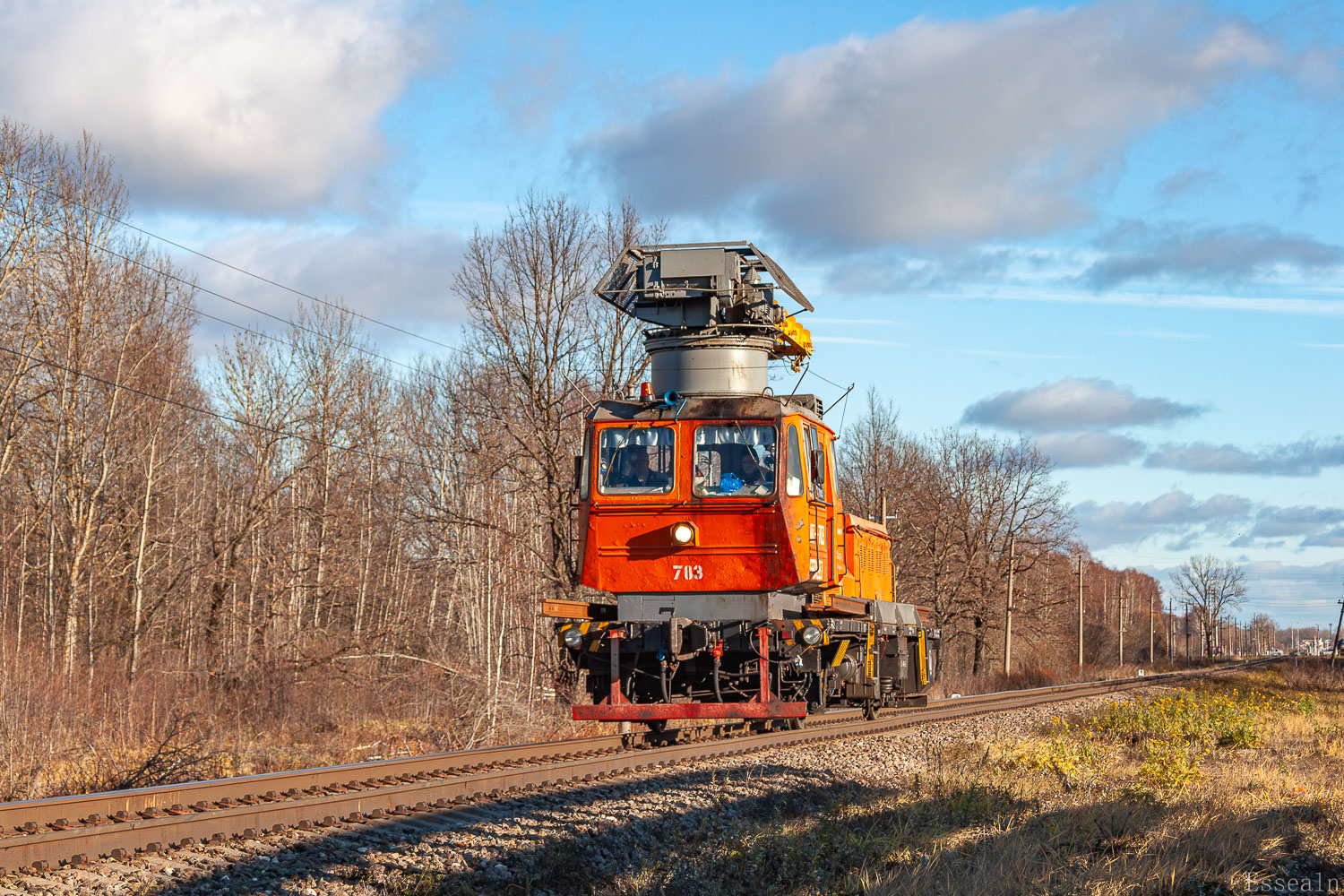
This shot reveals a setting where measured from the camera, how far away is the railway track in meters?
6.73

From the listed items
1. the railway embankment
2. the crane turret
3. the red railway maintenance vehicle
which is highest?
the crane turret

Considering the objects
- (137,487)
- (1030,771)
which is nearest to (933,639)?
(1030,771)

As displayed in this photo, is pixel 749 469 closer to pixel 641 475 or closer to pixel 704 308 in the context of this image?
pixel 641 475

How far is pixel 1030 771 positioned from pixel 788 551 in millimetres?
3342

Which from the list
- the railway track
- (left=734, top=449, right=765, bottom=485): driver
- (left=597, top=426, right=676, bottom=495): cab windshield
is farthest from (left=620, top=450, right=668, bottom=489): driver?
the railway track

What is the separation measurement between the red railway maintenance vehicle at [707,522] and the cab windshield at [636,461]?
0.05 feet

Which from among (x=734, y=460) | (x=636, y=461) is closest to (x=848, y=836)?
(x=734, y=460)

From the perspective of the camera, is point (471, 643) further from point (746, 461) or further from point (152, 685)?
point (746, 461)

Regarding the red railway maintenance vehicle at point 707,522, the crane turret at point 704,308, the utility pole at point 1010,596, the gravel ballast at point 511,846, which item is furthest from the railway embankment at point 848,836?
the utility pole at point 1010,596

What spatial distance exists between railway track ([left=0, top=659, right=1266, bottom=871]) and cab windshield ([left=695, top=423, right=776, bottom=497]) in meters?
2.88

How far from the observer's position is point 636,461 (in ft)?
42.3

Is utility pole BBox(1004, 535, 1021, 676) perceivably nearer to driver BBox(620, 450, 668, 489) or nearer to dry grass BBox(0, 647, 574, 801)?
dry grass BBox(0, 647, 574, 801)

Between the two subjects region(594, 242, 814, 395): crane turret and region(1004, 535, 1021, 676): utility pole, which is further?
region(1004, 535, 1021, 676): utility pole

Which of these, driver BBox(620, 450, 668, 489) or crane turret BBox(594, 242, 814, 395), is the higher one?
crane turret BBox(594, 242, 814, 395)
